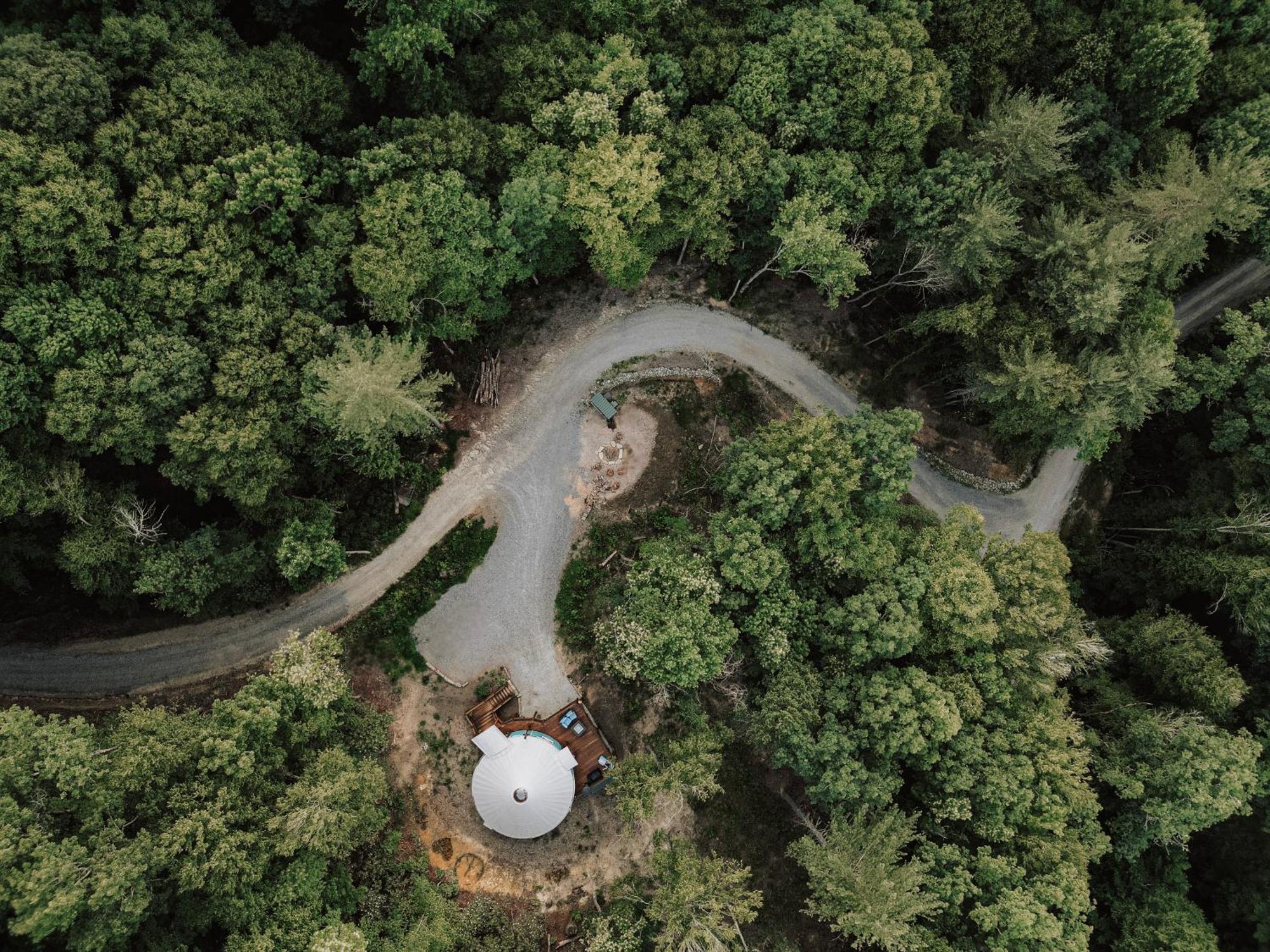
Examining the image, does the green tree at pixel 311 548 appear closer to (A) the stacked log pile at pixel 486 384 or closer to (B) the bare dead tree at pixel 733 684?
(A) the stacked log pile at pixel 486 384

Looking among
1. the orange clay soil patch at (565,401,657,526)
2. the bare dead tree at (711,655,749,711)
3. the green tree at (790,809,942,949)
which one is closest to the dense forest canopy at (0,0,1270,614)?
the orange clay soil patch at (565,401,657,526)

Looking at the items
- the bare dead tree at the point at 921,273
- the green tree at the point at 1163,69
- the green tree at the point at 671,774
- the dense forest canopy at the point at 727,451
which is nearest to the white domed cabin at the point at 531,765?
the green tree at the point at 671,774

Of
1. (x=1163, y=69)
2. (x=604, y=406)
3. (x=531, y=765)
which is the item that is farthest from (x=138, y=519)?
(x=1163, y=69)

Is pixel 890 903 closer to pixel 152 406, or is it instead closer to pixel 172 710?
pixel 172 710

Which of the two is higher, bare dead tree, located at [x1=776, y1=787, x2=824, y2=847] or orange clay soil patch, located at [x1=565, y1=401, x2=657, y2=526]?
orange clay soil patch, located at [x1=565, y1=401, x2=657, y2=526]

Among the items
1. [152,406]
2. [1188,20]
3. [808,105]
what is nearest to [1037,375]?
[808,105]

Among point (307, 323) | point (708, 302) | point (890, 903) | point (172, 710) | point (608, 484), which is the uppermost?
point (708, 302)

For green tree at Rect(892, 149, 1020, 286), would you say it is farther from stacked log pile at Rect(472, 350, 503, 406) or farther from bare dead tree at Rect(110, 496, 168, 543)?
bare dead tree at Rect(110, 496, 168, 543)
